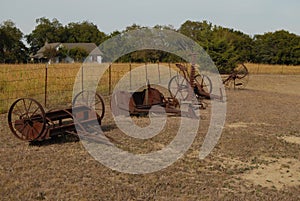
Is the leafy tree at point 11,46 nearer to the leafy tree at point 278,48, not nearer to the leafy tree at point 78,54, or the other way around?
the leafy tree at point 78,54

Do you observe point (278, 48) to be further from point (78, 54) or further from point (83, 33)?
point (83, 33)

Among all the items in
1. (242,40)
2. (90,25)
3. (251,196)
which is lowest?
(251,196)

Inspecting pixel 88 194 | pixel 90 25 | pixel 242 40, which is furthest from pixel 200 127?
pixel 90 25

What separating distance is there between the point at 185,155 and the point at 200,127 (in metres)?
2.30

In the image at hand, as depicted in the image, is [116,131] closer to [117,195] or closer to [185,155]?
[185,155]

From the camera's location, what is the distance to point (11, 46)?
46875 millimetres

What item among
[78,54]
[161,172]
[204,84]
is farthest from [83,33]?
[161,172]

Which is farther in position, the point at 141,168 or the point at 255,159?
the point at 255,159

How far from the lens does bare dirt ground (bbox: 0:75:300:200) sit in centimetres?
398

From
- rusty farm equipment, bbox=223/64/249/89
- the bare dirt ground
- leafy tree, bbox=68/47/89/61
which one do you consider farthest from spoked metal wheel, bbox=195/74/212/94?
leafy tree, bbox=68/47/89/61

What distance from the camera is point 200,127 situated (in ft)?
25.8

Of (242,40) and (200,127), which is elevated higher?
(242,40)

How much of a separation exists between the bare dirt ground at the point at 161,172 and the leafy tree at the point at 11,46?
3815 centimetres

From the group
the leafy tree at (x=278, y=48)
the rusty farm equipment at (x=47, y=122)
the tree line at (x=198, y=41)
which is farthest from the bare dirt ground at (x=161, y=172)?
the leafy tree at (x=278, y=48)
